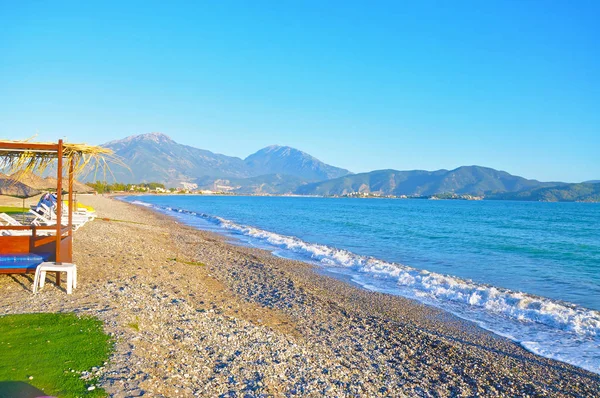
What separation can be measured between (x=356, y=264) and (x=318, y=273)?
3.26m

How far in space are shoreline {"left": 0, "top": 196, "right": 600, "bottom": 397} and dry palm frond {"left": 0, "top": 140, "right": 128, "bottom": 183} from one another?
2763 mm

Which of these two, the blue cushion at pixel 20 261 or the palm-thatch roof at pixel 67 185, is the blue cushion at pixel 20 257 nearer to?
the blue cushion at pixel 20 261

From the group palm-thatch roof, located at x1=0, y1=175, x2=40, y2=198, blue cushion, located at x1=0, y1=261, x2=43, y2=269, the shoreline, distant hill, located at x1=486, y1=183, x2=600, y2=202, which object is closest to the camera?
the shoreline

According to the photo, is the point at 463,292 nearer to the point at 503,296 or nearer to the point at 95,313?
the point at 503,296

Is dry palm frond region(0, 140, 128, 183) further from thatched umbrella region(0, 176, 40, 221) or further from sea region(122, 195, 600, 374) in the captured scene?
sea region(122, 195, 600, 374)

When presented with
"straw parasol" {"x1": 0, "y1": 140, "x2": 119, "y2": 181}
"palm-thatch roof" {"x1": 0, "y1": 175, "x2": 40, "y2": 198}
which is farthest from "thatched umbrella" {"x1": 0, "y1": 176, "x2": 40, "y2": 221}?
"straw parasol" {"x1": 0, "y1": 140, "x2": 119, "y2": 181}

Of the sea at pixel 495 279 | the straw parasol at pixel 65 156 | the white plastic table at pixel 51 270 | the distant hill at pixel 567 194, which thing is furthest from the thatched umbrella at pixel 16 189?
the distant hill at pixel 567 194

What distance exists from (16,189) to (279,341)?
16127 mm

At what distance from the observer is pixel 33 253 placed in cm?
1026

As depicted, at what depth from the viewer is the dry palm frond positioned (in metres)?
10.2

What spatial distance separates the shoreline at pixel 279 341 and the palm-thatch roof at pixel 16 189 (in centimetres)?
673

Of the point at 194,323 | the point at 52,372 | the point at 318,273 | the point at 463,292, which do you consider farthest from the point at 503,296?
the point at 52,372

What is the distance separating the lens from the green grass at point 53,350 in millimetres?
5223

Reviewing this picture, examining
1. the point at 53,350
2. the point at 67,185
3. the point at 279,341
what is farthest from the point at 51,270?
the point at 67,185
